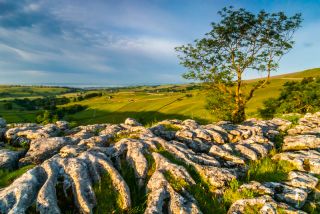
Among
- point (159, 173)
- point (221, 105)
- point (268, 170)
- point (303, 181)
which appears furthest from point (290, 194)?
point (221, 105)

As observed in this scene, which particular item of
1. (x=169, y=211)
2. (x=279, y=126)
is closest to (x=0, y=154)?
(x=169, y=211)

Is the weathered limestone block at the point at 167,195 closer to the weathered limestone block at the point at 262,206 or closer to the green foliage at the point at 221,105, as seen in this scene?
the weathered limestone block at the point at 262,206

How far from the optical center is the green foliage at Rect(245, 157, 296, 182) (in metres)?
12.1

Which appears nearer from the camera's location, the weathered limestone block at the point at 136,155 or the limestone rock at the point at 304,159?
the weathered limestone block at the point at 136,155

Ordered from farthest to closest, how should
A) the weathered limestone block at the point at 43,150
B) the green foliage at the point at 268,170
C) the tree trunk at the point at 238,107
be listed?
1. the tree trunk at the point at 238,107
2. the weathered limestone block at the point at 43,150
3. the green foliage at the point at 268,170

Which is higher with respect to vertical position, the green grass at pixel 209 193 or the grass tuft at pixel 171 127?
the grass tuft at pixel 171 127

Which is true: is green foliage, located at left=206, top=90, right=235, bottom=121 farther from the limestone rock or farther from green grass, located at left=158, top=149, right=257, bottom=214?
green grass, located at left=158, top=149, right=257, bottom=214

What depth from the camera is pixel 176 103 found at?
157 meters

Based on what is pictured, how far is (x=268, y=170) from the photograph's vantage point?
1281cm

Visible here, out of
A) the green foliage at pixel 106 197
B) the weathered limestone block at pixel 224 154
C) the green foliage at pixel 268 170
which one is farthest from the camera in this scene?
the weathered limestone block at pixel 224 154

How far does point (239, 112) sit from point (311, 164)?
30.5 metres

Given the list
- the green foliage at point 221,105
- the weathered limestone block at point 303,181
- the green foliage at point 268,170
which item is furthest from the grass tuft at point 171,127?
the green foliage at point 221,105

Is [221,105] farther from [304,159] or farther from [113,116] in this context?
[113,116]

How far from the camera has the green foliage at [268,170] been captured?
1209 cm
